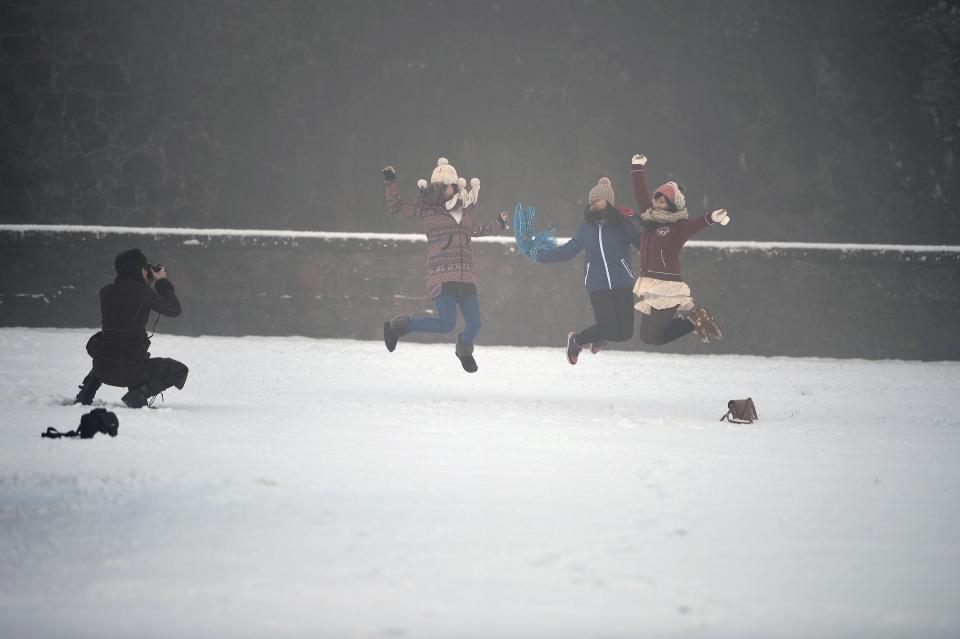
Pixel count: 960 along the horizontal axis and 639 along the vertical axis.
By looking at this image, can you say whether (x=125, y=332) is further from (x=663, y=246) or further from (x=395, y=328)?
(x=663, y=246)

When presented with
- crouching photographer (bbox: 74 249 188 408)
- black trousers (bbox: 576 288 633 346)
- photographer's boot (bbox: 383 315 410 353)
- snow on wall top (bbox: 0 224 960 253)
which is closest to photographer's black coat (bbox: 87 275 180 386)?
crouching photographer (bbox: 74 249 188 408)

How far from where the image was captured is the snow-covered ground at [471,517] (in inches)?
126

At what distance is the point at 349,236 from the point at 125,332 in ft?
16.9

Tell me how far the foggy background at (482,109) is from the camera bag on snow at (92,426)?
6.51m

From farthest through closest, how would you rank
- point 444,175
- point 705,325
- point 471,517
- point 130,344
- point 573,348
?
point 444,175
point 573,348
point 705,325
point 130,344
point 471,517

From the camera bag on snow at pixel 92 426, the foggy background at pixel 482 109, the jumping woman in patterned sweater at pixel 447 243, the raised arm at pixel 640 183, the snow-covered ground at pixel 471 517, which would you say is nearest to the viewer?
the snow-covered ground at pixel 471 517

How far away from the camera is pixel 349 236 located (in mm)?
11945

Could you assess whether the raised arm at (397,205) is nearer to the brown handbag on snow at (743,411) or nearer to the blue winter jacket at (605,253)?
the blue winter jacket at (605,253)

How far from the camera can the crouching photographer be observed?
6.89 m

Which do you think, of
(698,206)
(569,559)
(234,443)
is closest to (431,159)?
(698,206)

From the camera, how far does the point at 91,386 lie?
7008 mm

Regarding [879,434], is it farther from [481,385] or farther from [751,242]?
[751,242]

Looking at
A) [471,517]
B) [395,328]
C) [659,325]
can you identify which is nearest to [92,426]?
[471,517]

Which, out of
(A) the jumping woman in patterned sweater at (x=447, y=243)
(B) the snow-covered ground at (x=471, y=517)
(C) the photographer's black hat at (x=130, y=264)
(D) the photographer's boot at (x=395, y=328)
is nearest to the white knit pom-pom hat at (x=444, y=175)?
(A) the jumping woman in patterned sweater at (x=447, y=243)
